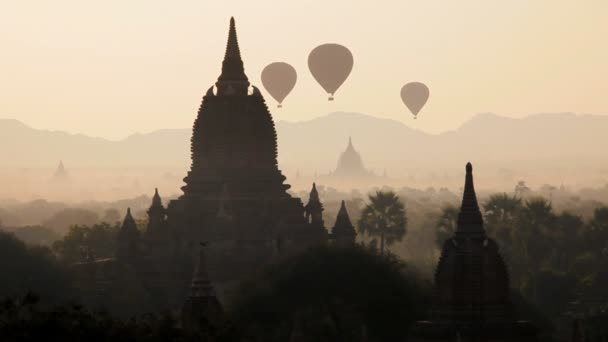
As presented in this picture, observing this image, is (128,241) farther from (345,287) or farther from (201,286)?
(201,286)

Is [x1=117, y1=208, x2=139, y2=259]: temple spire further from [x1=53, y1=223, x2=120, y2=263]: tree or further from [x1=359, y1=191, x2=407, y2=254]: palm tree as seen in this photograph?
[x1=359, y1=191, x2=407, y2=254]: palm tree

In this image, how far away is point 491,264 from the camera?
110 m

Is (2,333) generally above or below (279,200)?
below

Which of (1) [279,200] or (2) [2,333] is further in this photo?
(1) [279,200]

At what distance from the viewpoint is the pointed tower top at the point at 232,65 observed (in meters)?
155

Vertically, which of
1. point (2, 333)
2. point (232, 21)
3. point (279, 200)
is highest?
point (232, 21)

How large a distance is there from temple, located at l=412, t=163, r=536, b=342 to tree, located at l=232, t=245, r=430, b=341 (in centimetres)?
1009

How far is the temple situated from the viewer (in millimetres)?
108500

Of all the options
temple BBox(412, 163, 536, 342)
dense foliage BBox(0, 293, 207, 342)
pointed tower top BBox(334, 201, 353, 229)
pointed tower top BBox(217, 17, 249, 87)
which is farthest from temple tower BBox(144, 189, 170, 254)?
dense foliage BBox(0, 293, 207, 342)

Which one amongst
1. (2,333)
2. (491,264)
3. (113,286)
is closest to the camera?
(2,333)

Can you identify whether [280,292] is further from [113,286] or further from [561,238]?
[561,238]

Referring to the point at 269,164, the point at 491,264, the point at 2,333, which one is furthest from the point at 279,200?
the point at 2,333

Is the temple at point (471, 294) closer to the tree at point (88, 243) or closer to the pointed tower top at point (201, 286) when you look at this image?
the pointed tower top at point (201, 286)

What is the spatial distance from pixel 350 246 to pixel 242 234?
15.6 meters
